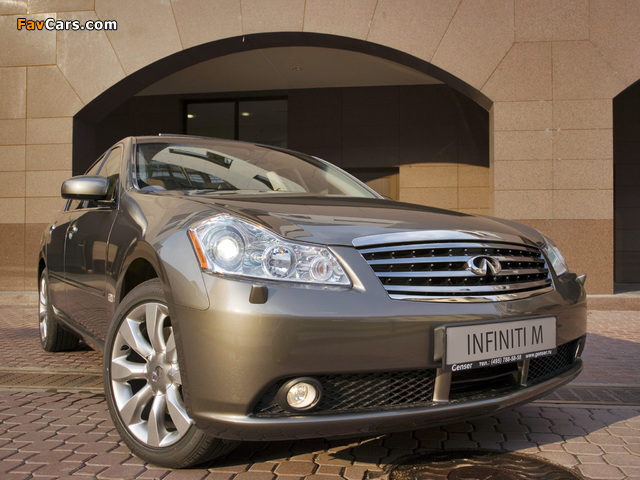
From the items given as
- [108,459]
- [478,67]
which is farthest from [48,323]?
[478,67]

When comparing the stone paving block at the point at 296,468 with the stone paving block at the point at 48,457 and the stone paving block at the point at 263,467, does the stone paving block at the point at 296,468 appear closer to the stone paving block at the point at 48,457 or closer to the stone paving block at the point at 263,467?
the stone paving block at the point at 263,467

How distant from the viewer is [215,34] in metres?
9.30

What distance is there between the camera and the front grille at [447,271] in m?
2.18

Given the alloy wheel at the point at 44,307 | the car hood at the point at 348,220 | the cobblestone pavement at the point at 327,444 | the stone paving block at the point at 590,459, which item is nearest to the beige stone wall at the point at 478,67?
the alloy wheel at the point at 44,307

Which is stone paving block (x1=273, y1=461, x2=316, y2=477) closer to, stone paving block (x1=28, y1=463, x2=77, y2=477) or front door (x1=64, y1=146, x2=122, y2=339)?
stone paving block (x1=28, y1=463, x2=77, y2=477)

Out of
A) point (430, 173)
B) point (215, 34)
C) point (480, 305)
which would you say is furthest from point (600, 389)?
point (430, 173)

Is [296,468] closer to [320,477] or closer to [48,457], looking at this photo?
[320,477]

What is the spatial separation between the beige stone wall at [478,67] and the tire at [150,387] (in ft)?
24.1

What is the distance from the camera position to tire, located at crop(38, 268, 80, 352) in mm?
4789

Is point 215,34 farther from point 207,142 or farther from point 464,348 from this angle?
point 464,348

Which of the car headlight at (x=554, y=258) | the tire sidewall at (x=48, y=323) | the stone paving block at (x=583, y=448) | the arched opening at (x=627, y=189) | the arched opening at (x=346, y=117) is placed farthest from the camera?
the arched opening at (x=627, y=189)

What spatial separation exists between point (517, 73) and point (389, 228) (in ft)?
24.5

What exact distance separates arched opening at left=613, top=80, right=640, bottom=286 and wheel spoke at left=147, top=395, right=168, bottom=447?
→ 12.4 meters

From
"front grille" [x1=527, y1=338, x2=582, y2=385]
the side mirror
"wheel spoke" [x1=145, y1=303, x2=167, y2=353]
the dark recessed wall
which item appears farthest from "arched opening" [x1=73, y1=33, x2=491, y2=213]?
"wheel spoke" [x1=145, y1=303, x2=167, y2=353]
